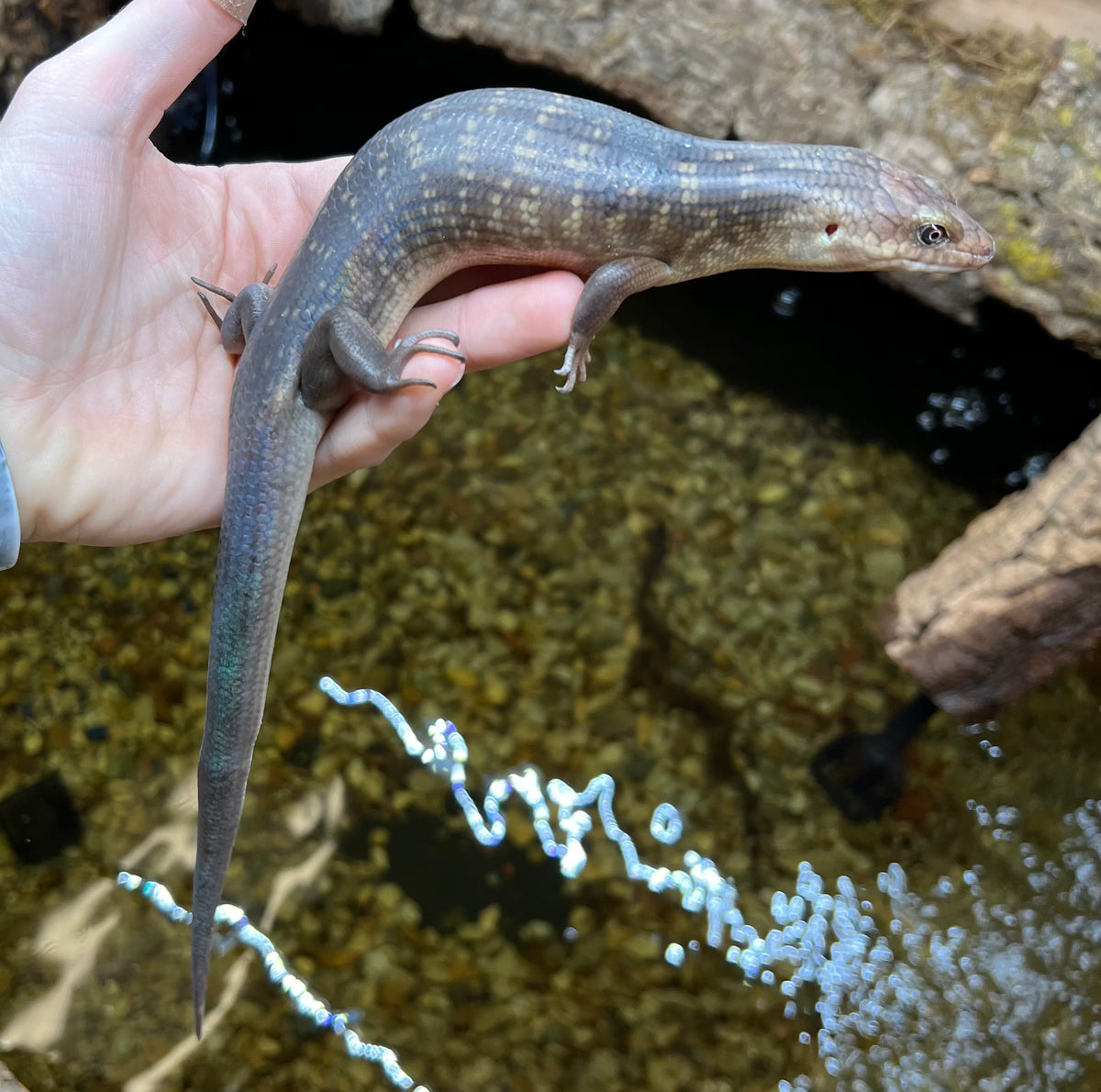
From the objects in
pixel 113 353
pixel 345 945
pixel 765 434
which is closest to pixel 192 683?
pixel 345 945

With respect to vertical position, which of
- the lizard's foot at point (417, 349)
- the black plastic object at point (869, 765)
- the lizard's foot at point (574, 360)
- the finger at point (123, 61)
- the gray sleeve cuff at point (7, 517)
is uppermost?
the finger at point (123, 61)

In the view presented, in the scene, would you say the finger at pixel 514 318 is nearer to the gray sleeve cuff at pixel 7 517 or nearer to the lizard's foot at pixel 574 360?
the lizard's foot at pixel 574 360

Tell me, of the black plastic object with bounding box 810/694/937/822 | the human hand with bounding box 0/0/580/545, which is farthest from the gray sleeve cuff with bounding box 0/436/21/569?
the black plastic object with bounding box 810/694/937/822

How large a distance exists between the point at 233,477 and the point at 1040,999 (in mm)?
2693

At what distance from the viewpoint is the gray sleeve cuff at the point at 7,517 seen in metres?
1.88

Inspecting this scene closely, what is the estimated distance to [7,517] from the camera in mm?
1890

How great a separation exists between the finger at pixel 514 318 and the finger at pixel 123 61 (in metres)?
0.75

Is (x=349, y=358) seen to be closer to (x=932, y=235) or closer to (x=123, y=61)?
(x=123, y=61)

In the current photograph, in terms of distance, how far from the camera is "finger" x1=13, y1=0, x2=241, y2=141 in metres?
1.96

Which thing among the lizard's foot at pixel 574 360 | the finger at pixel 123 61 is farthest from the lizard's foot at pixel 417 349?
the finger at pixel 123 61

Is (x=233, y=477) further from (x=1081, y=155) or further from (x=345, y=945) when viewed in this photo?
(x=1081, y=155)

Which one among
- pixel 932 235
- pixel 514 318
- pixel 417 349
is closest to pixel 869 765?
pixel 932 235

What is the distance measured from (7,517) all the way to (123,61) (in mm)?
977

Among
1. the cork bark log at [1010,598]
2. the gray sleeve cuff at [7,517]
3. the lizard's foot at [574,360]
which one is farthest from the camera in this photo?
the cork bark log at [1010,598]
